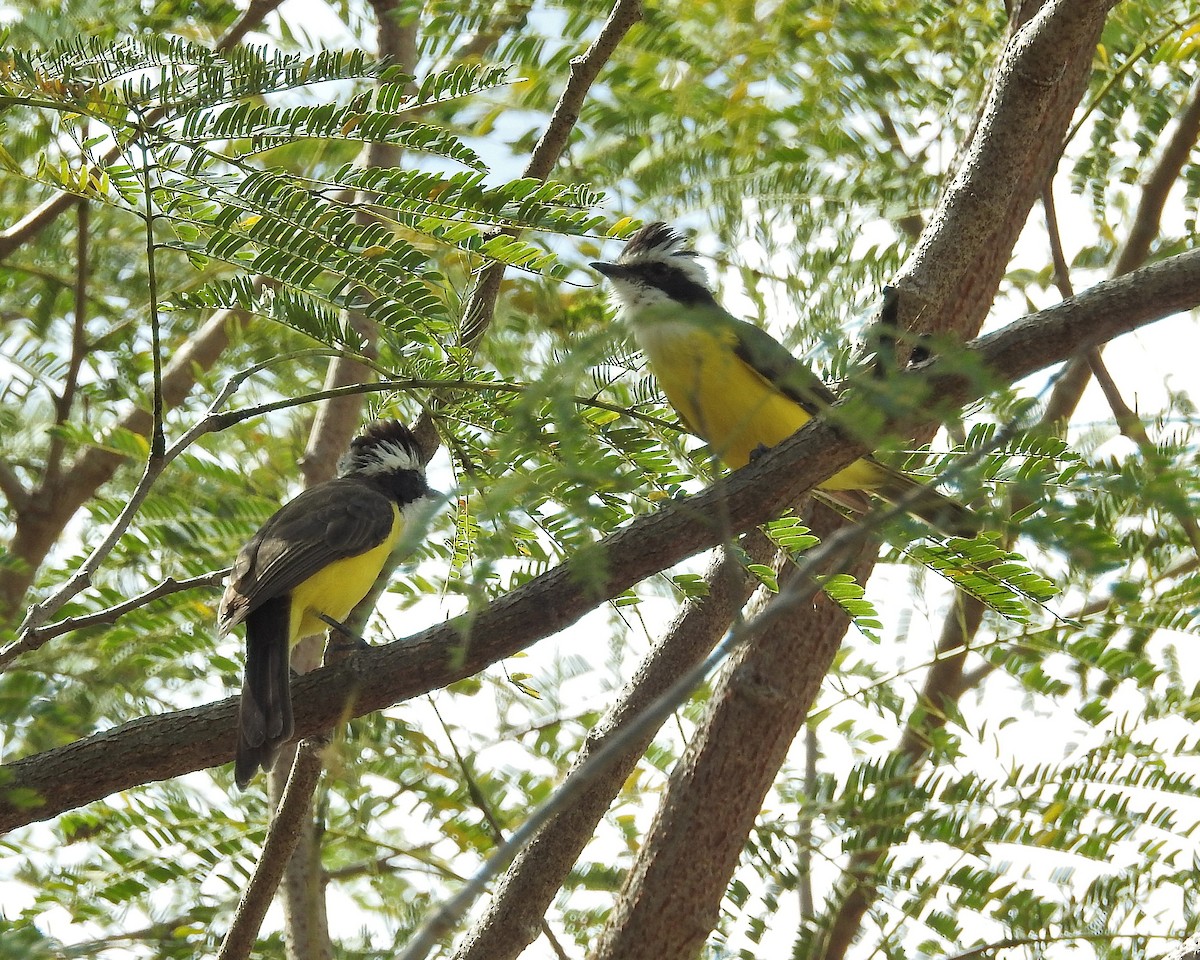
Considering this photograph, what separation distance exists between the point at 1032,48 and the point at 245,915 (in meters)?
3.29

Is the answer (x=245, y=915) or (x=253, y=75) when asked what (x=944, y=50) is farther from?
(x=245, y=915)

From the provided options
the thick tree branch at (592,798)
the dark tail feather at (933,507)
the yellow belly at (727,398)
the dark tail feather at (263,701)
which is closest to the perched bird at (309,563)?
the dark tail feather at (263,701)

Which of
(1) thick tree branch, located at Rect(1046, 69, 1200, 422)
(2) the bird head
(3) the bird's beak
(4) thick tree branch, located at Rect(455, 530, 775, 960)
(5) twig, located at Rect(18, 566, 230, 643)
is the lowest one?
(5) twig, located at Rect(18, 566, 230, 643)

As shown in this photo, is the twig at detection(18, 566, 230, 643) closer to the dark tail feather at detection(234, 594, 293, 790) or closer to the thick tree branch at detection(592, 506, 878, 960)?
the dark tail feather at detection(234, 594, 293, 790)

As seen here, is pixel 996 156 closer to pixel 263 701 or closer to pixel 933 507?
pixel 933 507

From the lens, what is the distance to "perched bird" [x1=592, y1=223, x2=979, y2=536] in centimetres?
354

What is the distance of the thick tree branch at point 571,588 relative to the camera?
265 cm

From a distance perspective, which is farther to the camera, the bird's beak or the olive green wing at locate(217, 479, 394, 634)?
the bird's beak

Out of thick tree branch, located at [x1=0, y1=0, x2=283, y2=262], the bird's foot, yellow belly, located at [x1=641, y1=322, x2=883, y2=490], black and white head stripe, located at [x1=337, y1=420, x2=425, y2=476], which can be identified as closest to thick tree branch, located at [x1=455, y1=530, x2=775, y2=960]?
yellow belly, located at [x1=641, y1=322, x2=883, y2=490]

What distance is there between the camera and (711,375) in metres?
4.15

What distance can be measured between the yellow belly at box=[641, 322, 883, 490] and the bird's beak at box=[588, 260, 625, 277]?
68 centimetres

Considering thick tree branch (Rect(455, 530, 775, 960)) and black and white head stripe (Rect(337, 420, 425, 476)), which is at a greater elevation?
black and white head stripe (Rect(337, 420, 425, 476))

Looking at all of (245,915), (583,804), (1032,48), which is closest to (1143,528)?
(1032,48)

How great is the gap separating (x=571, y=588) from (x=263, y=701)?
38.1 inches
